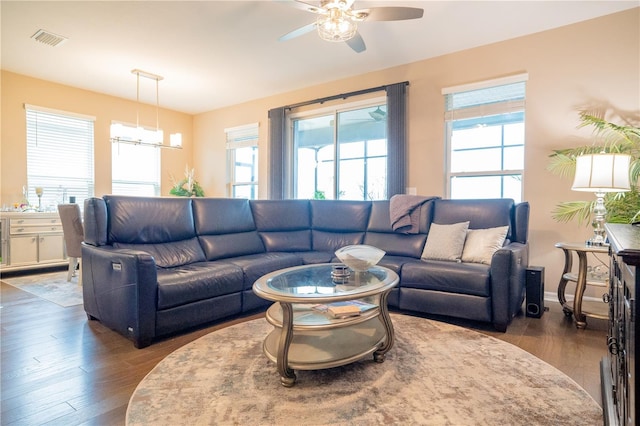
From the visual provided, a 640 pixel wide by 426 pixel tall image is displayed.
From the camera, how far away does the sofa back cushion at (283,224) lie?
13.3ft

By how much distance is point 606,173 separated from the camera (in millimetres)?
2533

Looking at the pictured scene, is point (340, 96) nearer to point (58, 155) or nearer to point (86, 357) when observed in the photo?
point (86, 357)

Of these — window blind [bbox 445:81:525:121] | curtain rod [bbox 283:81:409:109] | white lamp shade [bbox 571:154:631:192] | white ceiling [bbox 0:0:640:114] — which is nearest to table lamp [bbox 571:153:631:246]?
white lamp shade [bbox 571:154:631:192]

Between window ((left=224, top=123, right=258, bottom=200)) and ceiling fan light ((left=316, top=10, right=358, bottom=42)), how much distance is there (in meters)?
3.74

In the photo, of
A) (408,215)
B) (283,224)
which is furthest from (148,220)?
(408,215)

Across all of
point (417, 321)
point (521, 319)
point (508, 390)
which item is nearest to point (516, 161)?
point (521, 319)

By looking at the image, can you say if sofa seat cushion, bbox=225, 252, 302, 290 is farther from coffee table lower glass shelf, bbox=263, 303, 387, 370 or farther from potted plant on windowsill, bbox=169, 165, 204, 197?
potted plant on windowsill, bbox=169, 165, 204, 197

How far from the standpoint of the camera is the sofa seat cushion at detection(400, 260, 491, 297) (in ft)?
8.95

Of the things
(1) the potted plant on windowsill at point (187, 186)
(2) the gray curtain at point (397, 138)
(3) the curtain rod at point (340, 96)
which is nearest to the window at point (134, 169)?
(1) the potted plant on windowsill at point (187, 186)

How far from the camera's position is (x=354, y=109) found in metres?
5.12

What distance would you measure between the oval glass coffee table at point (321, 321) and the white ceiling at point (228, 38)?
2281 mm

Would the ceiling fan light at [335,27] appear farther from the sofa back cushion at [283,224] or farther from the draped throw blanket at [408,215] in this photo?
the sofa back cushion at [283,224]

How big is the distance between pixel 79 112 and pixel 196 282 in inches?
184

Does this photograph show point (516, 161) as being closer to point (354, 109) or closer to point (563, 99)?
point (563, 99)
